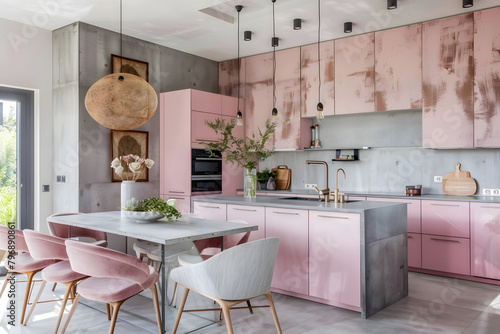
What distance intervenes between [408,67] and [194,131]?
9.28ft

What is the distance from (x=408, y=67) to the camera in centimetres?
503

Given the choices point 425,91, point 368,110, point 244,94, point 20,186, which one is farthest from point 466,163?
point 20,186

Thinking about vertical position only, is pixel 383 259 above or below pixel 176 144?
below

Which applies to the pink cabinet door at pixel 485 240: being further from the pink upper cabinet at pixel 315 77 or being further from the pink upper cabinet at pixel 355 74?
the pink upper cabinet at pixel 315 77

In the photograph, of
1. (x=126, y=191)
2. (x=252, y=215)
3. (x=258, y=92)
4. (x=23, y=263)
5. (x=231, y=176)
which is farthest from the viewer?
(x=258, y=92)

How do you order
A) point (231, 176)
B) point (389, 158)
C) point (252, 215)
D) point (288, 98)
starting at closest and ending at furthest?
point (252, 215) < point (389, 158) < point (288, 98) < point (231, 176)

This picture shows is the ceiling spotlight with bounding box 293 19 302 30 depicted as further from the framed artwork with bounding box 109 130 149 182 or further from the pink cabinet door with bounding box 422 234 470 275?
the pink cabinet door with bounding box 422 234 470 275

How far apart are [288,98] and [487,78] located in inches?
100

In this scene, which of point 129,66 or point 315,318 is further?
point 129,66

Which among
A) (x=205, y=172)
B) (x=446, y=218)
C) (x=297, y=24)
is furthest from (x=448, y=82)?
(x=205, y=172)

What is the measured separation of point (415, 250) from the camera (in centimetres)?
473

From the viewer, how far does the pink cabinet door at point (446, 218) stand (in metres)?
4.38

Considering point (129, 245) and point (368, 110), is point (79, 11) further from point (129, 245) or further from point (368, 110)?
point (368, 110)

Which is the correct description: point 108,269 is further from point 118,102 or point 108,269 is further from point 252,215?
point 252,215
